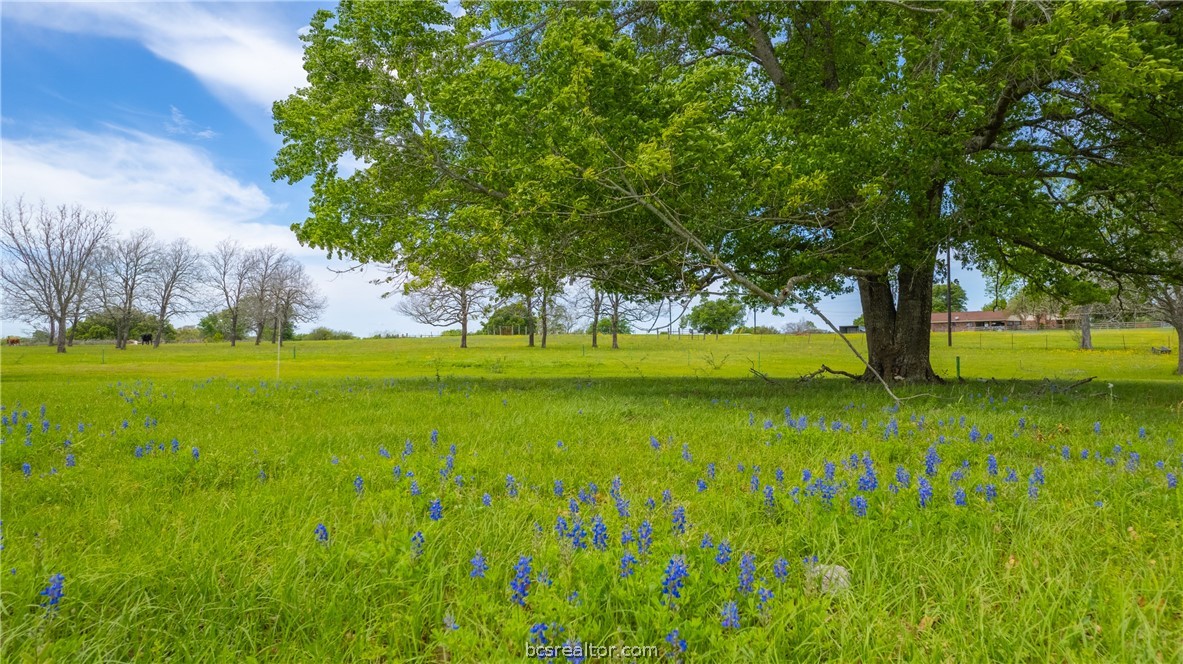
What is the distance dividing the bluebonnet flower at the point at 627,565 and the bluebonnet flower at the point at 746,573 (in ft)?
1.68

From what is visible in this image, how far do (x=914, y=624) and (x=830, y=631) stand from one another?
15.0 inches

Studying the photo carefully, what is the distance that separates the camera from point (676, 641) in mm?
2174

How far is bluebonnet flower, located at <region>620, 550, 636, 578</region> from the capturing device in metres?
2.65

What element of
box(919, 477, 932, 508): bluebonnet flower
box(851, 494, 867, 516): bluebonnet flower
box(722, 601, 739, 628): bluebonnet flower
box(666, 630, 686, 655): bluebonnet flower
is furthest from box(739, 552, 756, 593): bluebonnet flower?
box(919, 477, 932, 508): bluebonnet flower

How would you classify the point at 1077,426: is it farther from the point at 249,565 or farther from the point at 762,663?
the point at 249,565

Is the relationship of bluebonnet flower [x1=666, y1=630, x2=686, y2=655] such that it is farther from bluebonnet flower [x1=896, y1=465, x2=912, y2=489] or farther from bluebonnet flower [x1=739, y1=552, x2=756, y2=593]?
bluebonnet flower [x1=896, y1=465, x2=912, y2=489]

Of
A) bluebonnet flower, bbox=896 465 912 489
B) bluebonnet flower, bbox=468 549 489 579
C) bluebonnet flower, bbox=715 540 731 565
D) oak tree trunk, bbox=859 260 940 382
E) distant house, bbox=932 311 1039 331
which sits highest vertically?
distant house, bbox=932 311 1039 331

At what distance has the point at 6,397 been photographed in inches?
493

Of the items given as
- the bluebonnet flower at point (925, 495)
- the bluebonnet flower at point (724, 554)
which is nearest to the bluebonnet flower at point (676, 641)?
the bluebonnet flower at point (724, 554)

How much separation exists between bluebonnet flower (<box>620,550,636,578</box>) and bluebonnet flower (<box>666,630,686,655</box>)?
1.56 feet

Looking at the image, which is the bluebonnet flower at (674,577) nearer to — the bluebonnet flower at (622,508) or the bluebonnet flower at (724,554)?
the bluebonnet flower at (724,554)

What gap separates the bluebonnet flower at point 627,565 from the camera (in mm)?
2652

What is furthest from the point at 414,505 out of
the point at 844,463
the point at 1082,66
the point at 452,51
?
the point at 452,51

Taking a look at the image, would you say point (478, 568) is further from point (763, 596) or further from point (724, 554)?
point (763, 596)
